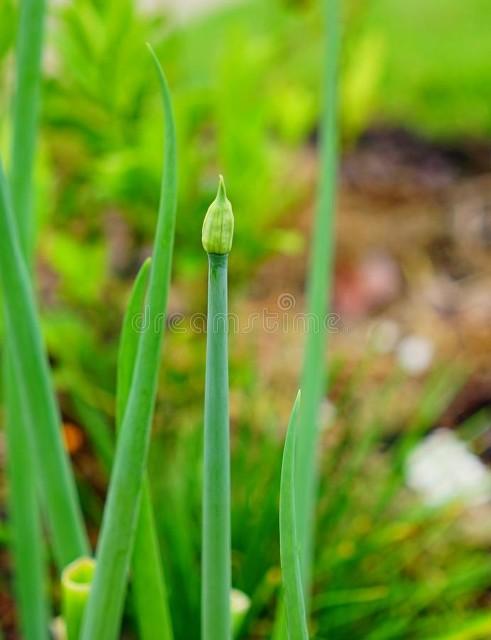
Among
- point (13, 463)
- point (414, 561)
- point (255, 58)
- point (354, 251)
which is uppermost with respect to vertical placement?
point (255, 58)

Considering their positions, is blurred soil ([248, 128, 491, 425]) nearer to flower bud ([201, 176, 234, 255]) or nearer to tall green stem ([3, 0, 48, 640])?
tall green stem ([3, 0, 48, 640])

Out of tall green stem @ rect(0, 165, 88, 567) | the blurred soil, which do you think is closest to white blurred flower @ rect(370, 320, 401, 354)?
the blurred soil

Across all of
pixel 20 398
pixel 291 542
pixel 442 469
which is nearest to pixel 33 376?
pixel 20 398

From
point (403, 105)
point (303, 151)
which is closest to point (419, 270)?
point (303, 151)

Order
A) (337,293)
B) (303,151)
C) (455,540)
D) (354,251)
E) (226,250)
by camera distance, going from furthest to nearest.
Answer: (303,151) → (354,251) → (337,293) → (455,540) → (226,250)

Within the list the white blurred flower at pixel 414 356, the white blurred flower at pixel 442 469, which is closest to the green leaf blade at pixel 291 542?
the white blurred flower at pixel 442 469

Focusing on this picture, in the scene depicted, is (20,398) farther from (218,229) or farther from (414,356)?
(414,356)

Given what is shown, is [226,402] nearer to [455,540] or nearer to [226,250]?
[226,250]
